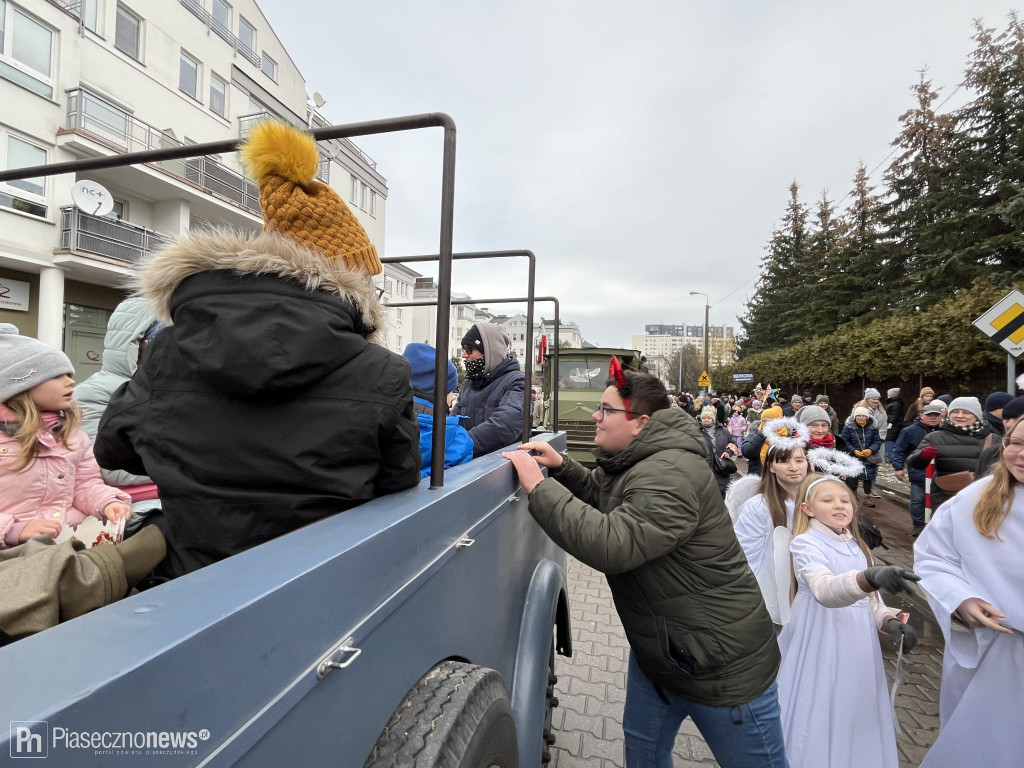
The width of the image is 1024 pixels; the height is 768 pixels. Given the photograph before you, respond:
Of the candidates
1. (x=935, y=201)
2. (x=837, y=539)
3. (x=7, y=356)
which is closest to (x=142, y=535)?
(x=7, y=356)

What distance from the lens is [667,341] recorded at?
138m

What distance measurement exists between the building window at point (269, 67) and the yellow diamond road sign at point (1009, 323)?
81.9ft

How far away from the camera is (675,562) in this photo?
1841mm

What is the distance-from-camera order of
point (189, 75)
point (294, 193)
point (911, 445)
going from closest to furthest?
point (294, 193), point (911, 445), point (189, 75)

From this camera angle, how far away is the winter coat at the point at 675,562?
168 centimetres

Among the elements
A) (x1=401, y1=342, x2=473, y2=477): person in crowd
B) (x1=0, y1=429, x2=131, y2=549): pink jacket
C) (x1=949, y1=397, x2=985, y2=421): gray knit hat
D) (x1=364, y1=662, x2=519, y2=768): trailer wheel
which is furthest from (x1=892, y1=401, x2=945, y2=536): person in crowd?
(x1=0, y1=429, x2=131, y2=549): pink jacket

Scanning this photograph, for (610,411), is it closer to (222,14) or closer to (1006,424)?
(1006,424)

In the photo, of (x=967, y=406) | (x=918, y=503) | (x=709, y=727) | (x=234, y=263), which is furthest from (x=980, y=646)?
(x=918, y=503)

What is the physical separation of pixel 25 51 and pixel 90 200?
9894 millimetres

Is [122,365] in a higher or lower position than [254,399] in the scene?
higher

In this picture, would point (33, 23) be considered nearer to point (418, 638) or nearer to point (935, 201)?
point (418, 638)

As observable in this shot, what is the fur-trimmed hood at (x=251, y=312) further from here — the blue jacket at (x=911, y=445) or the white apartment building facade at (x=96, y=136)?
the white apartment building facade at (x=96, y=136)

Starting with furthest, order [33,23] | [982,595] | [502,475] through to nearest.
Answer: [33,23] → [982,595] → [502,475]

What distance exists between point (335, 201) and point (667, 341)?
142930 millimetres
